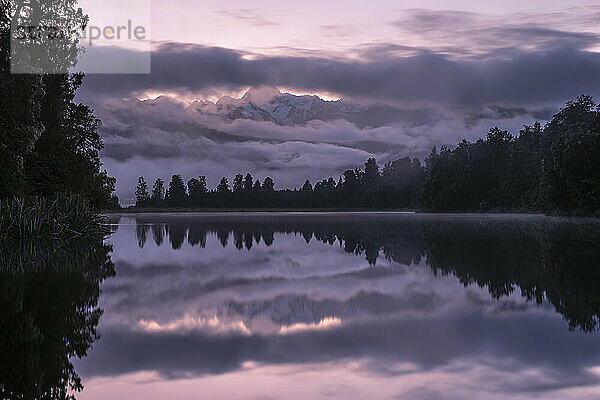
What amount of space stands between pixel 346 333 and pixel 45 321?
14.9 ft

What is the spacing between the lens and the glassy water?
646cm

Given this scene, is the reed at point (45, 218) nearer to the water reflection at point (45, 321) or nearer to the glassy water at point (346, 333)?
the water reflection at point (45, 321)

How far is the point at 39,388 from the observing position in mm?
6348

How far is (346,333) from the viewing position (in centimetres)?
905

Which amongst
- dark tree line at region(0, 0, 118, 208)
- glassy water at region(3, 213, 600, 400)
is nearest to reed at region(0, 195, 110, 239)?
dark tree line at region(0, 0, 118, 208)

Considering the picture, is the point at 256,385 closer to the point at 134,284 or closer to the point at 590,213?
the point at 134,284

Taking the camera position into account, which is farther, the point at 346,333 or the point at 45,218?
the point at 45,218

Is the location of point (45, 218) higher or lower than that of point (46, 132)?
lower

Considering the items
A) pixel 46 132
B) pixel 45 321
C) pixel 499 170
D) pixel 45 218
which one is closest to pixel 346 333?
pixel 45 321

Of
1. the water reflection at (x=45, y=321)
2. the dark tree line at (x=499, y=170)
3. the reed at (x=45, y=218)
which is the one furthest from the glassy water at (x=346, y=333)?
the dark tree line at (x=499, y=170)

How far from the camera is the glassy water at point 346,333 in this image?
255 inches

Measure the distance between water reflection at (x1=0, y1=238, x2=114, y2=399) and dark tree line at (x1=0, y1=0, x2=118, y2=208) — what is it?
13.4 m

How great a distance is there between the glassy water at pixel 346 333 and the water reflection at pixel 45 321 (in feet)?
0.64

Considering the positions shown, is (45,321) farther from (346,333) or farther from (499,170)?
(499,170)
